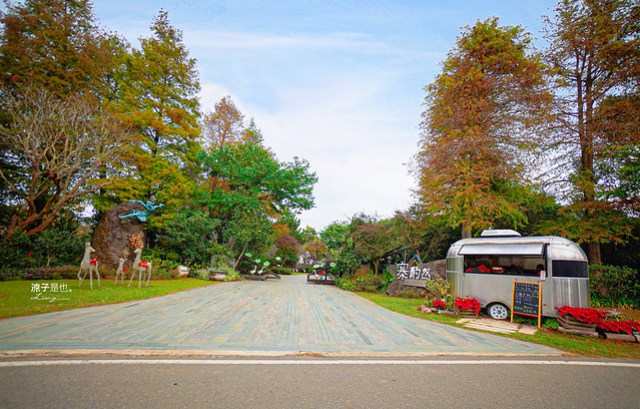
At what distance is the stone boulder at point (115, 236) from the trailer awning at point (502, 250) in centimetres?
1831

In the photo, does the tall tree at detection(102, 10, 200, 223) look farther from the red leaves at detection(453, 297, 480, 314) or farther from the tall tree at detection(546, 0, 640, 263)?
the tall tree at detection(546, 0, 640, 263)

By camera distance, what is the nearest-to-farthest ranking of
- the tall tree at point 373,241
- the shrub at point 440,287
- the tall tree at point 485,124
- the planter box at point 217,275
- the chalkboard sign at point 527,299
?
1. the chalkboard sign at point 527,299
2. the shrub at point 440,287
3. the tall tree at point 485,124
4. the tall tree at point 373,241
5. the planter box at point 217,275

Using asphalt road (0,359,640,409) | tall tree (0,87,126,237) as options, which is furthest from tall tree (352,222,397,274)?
tall tree (0,87,126,237)

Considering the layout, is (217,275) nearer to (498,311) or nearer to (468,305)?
(468,305)

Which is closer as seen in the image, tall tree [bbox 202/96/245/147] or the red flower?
the red flower

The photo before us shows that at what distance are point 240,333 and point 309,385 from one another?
8.76ft

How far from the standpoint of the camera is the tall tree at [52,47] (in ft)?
50.4

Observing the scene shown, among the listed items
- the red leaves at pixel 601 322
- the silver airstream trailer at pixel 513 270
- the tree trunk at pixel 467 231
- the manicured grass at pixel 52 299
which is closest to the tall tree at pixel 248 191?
the manicured grass at pixel 52 299

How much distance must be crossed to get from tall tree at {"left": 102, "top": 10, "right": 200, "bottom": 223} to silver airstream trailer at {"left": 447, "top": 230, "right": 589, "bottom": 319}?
17.3m

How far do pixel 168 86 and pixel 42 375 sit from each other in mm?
21324

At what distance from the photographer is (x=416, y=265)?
14461 mm

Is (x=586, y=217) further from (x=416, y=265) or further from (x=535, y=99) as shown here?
(x=416, y=265)

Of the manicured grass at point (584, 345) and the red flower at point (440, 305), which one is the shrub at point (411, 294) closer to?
the red flower at point (440, 305)

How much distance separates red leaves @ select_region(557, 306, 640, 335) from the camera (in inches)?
249
